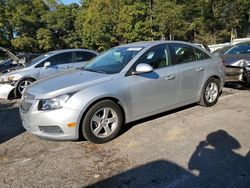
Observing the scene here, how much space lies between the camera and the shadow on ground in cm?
340

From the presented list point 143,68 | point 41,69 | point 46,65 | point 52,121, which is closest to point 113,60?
point 143,68

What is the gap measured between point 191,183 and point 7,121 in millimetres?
4486

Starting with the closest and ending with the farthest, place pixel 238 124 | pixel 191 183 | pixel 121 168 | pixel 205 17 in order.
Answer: pixel 191 183 → pixel 121 168 → pixel 238 124 → pixel 205 17

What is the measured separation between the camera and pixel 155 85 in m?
5.23

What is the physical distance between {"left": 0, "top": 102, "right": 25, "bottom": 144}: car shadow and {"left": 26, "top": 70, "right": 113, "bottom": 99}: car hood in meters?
1.11


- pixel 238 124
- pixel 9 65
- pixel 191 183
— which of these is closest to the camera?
pixel 191 183

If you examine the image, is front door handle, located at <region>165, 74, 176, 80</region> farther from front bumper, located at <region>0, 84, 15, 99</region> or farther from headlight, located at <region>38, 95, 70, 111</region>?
front bumper, located at <region>0, 84, 15, 99</region>

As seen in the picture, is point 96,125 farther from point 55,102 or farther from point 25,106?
point 25,106

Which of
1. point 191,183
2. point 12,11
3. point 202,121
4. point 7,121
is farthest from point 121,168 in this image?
point 12,11

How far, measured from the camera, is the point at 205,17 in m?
34.2

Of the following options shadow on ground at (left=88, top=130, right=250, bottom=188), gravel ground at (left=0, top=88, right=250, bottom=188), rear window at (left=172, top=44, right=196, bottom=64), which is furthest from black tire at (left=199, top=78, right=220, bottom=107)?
shadow on ground at (left=88, top=130, right=250, bottom=188)

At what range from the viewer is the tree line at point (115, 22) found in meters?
34.4

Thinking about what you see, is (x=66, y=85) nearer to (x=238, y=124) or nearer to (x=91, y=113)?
(x=91, y=113)

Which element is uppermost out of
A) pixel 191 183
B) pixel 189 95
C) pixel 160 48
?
pixel 160 48
